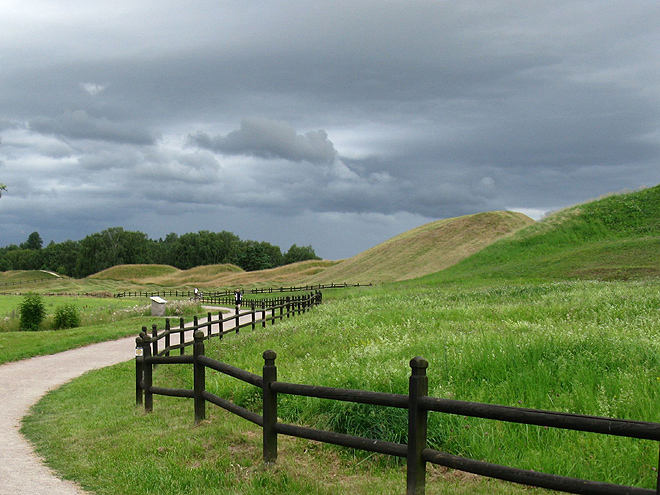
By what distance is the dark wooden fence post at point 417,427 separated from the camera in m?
5.44

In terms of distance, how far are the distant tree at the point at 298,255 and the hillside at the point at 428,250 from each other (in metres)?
72.0

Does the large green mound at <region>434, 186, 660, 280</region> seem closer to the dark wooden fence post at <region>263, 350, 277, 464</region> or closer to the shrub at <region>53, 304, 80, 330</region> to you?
the shrub at <region>53, 304, 80, 330</region>

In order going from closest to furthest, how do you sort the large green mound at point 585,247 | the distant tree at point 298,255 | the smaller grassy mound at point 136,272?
1. the large green mound at point 585,247
2. the smaller grassy mound at point 136,272
3. the distant tree at point 298,255

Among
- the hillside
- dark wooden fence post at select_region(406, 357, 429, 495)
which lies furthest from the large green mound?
dark wooden fence post at select_region(406, 357, 429, 495)

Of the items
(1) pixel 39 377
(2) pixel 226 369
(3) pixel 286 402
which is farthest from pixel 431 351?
(1) pixel 39 377

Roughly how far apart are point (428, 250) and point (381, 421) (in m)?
→ 74.6

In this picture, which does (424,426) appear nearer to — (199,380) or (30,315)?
(199,380)

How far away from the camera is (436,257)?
248 ft

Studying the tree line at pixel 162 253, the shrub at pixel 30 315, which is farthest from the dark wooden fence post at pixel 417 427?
the tree line at pixel 162 253

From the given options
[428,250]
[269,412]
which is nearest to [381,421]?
[269,412]

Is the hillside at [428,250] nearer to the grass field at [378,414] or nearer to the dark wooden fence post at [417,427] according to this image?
the grass field at [378,414]

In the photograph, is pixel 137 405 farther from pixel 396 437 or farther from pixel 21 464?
pixel 396 437

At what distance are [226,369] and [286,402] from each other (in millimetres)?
1603

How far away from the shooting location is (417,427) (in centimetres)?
546
